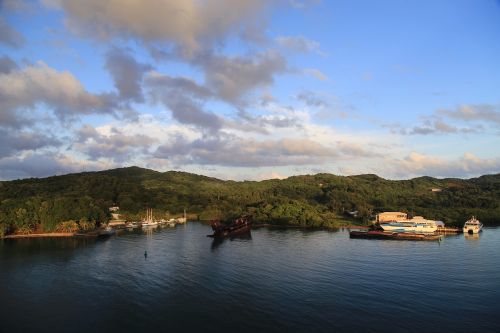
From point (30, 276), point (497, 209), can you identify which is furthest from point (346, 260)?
point (497, 209)

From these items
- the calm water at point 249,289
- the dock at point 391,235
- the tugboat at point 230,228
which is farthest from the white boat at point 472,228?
the tugboat at point 230,228

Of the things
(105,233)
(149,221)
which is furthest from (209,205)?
(105,233)

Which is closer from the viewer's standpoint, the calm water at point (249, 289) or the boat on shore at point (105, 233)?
the calm water at point (249, 289)

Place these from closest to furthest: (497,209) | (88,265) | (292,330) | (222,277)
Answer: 1. (292,330)
2. (222,277)
3. (88,265)
4. (497,209)

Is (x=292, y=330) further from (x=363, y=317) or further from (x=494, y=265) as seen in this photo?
(x=494, y=265)

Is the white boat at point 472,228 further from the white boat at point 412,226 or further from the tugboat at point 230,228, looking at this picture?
the tugboat at point 230,228

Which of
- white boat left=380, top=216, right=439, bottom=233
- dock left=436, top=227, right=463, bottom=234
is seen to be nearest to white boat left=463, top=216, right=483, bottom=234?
dock left=436, top=227, right=463, bottom=234
